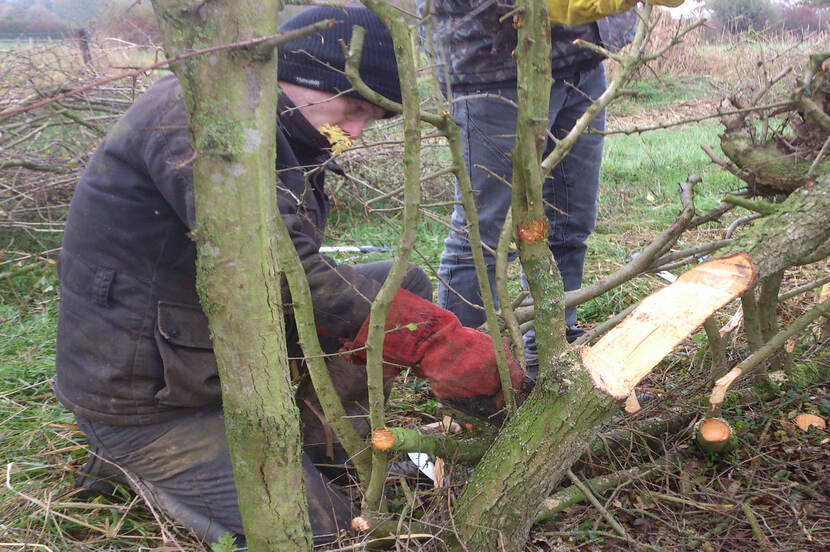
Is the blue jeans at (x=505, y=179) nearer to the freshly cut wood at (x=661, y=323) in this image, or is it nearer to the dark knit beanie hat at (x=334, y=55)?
the dark knit beanie hat at (x=334, y=55)

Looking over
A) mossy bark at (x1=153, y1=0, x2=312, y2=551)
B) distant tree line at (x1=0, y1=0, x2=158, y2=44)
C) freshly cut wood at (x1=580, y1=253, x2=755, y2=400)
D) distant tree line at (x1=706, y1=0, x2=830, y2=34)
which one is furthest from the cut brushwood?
distant tree line at (x1=706, y1=0, x2=830, y2=34)

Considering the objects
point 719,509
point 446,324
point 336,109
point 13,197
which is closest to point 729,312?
point 719,509

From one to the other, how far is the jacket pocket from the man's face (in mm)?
621

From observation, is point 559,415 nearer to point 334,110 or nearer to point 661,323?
point 661,323

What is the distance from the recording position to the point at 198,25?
35.4 inches

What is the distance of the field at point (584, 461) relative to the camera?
1.69 metres

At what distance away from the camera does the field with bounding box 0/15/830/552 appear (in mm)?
1693

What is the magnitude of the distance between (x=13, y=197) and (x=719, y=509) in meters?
3.83

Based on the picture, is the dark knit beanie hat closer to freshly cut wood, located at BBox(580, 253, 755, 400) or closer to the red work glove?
the red work glove

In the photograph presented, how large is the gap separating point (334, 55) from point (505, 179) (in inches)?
31.9

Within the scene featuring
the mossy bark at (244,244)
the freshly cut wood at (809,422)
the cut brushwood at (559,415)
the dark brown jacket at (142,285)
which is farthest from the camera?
the freshly cut wood at (809,422)

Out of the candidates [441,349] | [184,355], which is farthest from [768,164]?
[184,355]

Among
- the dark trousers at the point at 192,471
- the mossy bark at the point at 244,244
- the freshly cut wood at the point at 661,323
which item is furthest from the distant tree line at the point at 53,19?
the freshly cut wood at the point at 661,323

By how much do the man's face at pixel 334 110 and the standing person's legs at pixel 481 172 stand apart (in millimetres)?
466
